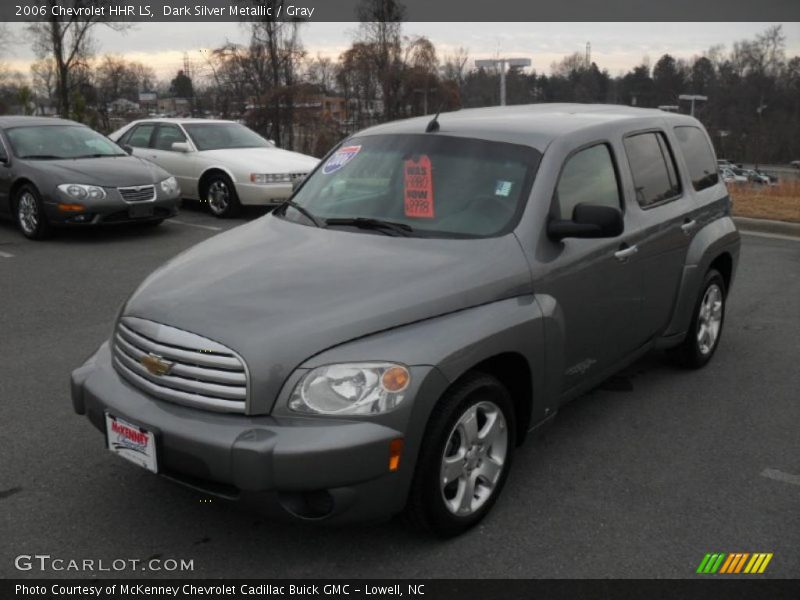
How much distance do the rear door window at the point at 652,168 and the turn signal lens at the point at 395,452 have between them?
234cm

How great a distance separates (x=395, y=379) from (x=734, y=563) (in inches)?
60.7

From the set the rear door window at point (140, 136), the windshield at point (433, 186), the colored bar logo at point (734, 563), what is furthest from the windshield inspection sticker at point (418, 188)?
the rear door window at point (140, 136)

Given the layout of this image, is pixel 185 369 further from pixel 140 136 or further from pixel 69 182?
pixel 140 136

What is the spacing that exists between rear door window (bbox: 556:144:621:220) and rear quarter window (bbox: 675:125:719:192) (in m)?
1.12

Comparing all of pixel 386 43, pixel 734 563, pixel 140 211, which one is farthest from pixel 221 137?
pixel 386 43

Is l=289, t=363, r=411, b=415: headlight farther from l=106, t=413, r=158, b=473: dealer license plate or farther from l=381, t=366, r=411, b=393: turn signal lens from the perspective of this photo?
l=106, t=413, r=158, b=473: dealer license plate

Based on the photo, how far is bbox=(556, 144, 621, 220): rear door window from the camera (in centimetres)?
382

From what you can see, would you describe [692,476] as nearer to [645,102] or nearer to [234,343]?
[234,343]

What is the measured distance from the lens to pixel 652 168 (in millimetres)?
4629

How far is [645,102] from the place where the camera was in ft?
266

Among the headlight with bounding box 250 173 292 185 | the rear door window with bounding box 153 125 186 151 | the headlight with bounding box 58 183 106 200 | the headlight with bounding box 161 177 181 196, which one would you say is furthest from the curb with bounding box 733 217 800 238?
the rear door window with bounding box 153 125 186 151

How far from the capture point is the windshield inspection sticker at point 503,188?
3.69 metres

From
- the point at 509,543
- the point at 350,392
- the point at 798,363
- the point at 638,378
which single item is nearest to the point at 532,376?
the point at 509,543

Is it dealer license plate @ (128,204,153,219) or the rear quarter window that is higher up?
the rear quarter window
